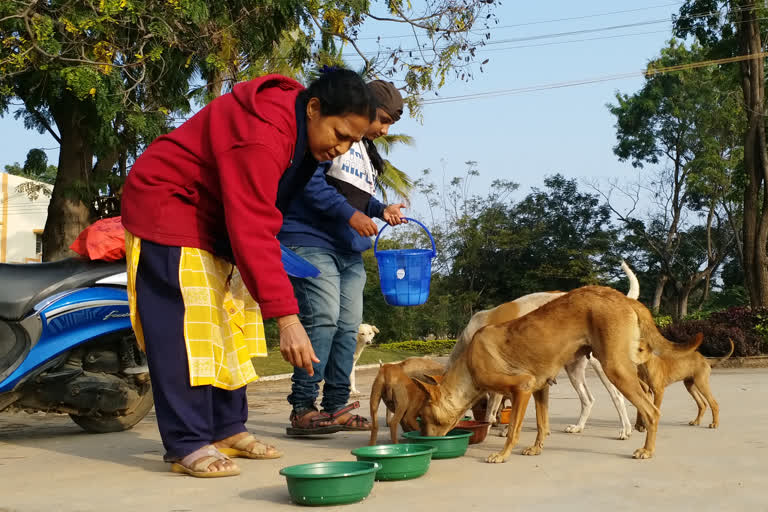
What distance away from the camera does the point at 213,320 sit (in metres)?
4.45

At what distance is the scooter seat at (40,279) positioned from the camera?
5.51m

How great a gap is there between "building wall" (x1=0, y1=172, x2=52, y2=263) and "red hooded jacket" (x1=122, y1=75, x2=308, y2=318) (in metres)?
40.2

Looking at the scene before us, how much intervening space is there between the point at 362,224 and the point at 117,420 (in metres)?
2.60

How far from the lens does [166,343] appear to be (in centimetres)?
434

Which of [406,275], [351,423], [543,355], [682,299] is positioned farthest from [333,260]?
[682,299]

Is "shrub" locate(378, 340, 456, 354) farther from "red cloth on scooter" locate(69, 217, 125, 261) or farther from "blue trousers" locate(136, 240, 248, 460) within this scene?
"blue trousers" locate(136, 240, 248, 460)

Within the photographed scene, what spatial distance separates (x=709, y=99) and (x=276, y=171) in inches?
1464

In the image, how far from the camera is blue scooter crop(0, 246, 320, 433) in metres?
5.50

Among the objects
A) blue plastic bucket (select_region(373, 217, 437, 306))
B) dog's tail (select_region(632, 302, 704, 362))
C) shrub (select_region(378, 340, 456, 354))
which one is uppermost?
blue plastic bucket (select_region(373, 217, 437, 306))

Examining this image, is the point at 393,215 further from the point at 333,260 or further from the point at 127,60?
the point at 127,60

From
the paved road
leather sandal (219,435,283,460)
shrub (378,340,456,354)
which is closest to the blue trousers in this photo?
the paved road

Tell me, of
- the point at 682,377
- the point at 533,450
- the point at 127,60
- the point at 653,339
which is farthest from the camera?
the point at 127,60

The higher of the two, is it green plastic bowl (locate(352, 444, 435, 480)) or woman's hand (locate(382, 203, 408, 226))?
woman's hand (locate(382, 203, 408, 226))

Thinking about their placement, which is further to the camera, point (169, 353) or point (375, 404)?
point (375, 404)
